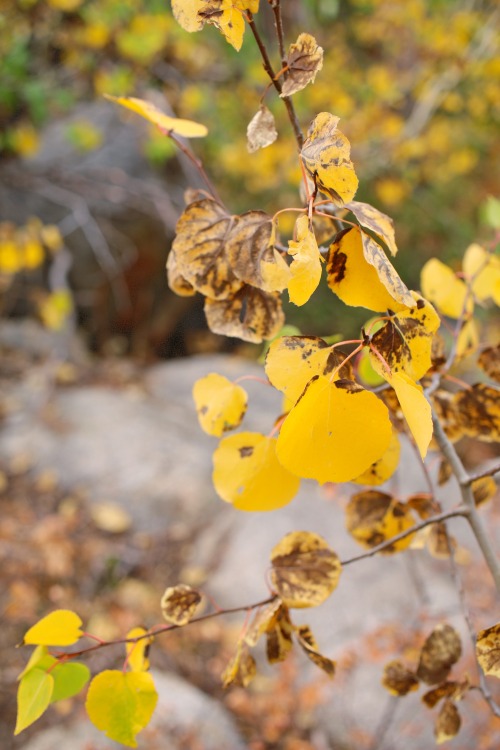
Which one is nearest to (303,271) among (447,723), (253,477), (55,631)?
(253,477)

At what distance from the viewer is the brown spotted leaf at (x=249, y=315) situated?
40 cm

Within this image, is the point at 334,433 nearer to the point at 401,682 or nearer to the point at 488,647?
the point at 488,647

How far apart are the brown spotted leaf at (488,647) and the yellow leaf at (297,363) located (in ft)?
0.60

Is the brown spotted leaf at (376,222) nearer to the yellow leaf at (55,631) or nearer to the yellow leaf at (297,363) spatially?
the yellow leaf at (297,363)

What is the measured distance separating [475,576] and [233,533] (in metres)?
0.74

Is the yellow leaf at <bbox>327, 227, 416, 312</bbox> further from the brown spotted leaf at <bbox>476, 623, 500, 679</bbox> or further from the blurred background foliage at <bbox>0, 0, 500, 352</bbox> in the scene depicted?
the blurred background foliage at <bbox>0, 0, 500, 352</bbox>

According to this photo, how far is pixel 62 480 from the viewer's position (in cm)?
219

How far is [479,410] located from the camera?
446 mm

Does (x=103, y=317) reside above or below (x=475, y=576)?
above

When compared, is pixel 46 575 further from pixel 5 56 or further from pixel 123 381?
pixel 5 56

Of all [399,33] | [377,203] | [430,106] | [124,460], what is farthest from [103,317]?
[399,33]

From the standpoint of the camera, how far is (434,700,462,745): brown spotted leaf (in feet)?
1.47

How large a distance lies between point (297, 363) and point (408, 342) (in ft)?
0.21

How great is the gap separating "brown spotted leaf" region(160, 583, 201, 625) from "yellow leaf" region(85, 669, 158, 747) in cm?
5
